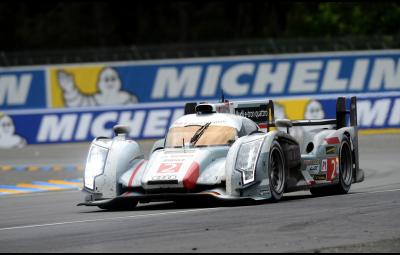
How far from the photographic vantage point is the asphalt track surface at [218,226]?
31.5ft

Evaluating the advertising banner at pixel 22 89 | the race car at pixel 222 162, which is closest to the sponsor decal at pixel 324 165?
the race car at pixel 222 162

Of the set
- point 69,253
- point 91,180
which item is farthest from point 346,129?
point 69,253

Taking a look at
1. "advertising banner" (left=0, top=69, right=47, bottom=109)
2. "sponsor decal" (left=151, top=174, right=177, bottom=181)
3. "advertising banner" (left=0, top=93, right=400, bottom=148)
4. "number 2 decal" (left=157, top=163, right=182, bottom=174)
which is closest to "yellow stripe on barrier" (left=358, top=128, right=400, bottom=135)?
"advertising banner" (left=0, top=93, right=400, bottom=148)

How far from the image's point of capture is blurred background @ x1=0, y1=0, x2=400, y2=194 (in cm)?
3159

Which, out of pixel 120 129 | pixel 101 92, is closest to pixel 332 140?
pixel 120 129

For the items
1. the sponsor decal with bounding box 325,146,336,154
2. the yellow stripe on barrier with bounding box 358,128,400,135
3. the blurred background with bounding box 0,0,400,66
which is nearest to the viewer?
the sponsor decal with bounding box 325,146,336,154

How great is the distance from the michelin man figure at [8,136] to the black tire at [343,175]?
18363 mm

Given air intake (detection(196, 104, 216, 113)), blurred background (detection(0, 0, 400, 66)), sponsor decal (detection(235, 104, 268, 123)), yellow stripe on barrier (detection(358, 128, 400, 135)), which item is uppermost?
blurred background (detection(0, 0, 400, 66))

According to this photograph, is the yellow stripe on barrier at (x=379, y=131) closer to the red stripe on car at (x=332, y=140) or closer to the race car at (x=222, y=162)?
the race car at (x=222, y=162)

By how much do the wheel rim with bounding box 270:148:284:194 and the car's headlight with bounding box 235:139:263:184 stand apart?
37 centimetres

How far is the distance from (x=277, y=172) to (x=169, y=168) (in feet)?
5.01

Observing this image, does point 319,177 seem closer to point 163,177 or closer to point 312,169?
point 312,169

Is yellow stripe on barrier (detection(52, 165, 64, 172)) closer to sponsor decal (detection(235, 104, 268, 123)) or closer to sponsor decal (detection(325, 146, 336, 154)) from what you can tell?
sponsor decal (detection(235, 104, 268, 123))

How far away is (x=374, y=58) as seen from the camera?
124 feet
